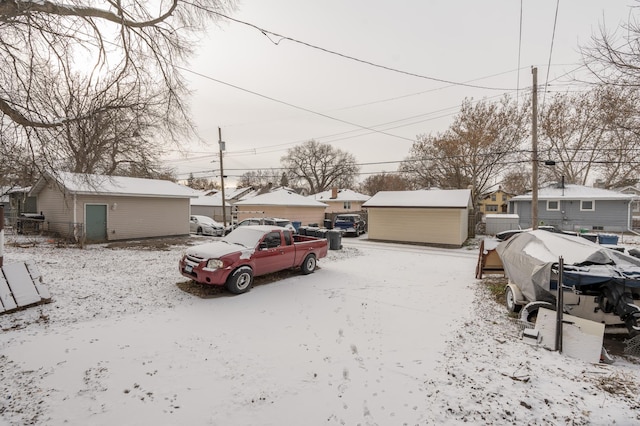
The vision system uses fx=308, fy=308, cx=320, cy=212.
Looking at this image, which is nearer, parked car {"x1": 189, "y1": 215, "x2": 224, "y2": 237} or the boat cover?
the boat cover

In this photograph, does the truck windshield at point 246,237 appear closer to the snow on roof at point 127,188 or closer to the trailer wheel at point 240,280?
the trailer wheel at point 240,280

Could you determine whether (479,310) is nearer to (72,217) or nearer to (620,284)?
(620,284)

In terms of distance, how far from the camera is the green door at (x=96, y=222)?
1552 cm

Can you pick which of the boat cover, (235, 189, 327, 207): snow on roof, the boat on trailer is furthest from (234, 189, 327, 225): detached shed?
the boat on trailer

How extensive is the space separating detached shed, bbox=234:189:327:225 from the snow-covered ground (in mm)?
18579

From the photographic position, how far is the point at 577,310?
16.7 feet

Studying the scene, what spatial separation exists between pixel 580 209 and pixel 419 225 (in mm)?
17770

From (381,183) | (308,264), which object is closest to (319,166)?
(381,183)

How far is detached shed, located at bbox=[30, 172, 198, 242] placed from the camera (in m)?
15.2

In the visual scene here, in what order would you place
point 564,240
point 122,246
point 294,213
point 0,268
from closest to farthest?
point 0,268, point 564,240, point 122,246, point 294,213

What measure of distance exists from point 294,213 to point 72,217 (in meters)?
15.4

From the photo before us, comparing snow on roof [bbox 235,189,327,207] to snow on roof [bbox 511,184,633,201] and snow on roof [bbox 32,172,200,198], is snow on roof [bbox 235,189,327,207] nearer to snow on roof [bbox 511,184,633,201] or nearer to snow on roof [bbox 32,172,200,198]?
snow on roof [bbox 32,172,200,198]

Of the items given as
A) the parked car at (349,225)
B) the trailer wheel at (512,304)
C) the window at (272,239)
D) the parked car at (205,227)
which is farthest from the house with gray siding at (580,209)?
the window at (272,239)

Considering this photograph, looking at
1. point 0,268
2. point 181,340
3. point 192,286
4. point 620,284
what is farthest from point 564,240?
point 0,268
